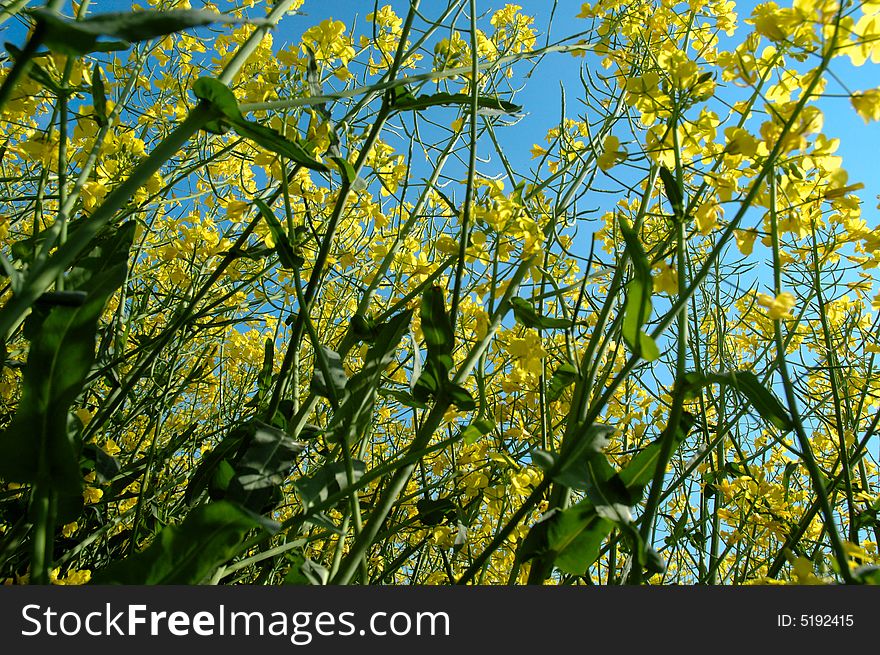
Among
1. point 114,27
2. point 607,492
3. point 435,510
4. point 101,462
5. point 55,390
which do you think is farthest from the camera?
point 435,510

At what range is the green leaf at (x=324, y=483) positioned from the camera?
779mm

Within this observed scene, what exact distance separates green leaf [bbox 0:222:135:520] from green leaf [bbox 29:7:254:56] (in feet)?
0.67

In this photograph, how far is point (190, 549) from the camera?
0.65 m

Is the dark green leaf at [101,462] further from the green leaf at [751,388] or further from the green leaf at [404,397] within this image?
the green leaf at [751,388]

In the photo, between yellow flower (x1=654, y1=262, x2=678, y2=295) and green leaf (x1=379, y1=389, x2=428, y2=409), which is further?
green leaf (x1=379, y1=389, x2=428, y2=409)

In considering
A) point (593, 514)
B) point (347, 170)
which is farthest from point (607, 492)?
point (347, 170)

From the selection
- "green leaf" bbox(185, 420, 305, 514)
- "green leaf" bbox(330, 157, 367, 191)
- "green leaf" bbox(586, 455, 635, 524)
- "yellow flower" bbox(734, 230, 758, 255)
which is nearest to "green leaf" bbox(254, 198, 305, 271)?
"green leaf" bbox(330, 157, 367, 191)

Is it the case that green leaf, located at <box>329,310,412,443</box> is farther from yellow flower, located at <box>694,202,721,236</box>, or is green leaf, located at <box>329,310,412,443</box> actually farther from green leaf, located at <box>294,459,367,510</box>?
yellow flower, located at <box>694,202,721,236</box>

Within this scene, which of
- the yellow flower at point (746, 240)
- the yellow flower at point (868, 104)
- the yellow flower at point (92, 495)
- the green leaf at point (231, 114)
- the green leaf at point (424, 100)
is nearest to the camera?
the green leaf at point (231, 114)

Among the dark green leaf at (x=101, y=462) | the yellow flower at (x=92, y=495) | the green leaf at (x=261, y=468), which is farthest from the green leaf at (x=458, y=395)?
the yellow flower at (x=92, y=495)

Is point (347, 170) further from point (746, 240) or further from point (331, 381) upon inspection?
point (746, 240)

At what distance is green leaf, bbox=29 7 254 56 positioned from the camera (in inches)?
19.7

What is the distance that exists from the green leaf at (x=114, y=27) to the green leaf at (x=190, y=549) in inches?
16.3

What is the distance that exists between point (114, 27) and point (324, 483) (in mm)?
539
